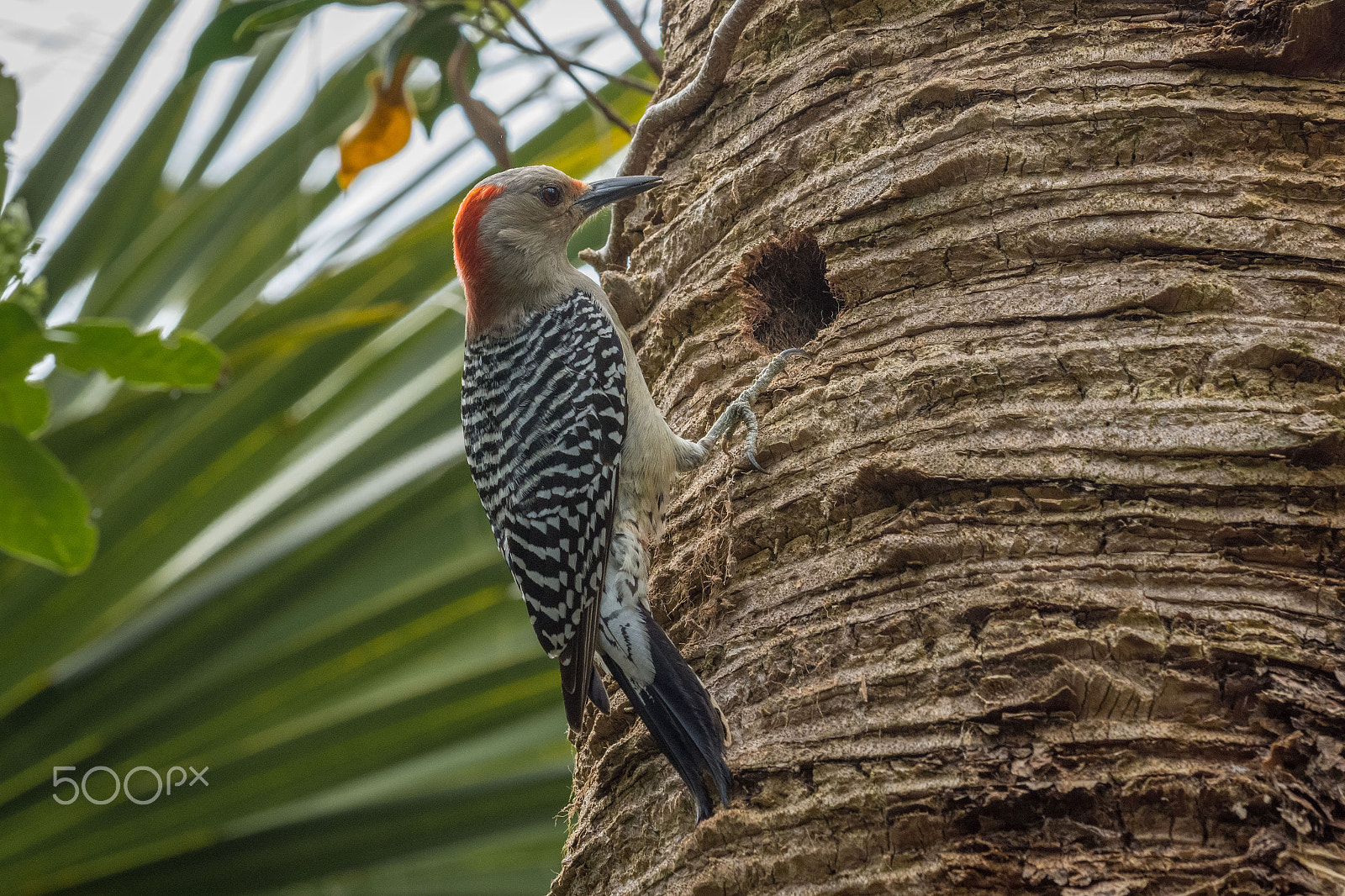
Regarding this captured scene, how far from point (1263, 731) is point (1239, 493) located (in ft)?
1.31

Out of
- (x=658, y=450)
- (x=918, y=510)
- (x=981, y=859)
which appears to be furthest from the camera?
(x=658, y=450)

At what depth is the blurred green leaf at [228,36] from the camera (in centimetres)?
333

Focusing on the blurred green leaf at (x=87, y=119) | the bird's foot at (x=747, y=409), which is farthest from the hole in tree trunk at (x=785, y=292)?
the blurred green leaf at (x=87, y=119)

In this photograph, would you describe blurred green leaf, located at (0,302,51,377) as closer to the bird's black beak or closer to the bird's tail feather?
the bird's tail feather

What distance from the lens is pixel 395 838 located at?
12.2 ft

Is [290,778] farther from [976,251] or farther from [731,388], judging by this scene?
[976,251]

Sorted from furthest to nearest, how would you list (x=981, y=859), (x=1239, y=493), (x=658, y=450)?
(x=658, y=450)
(x=1239, y=493)
(x=981, y=859)

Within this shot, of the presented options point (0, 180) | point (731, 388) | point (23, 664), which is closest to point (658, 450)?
point (731, 388)

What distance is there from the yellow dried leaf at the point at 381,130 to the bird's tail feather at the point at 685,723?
208cm

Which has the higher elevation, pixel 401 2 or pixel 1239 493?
pixel 401 2

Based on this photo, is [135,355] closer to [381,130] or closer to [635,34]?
[381,130]

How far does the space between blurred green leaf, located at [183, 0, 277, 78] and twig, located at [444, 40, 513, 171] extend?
56cm

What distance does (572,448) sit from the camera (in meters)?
3.06

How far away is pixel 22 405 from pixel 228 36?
238 centimetres
